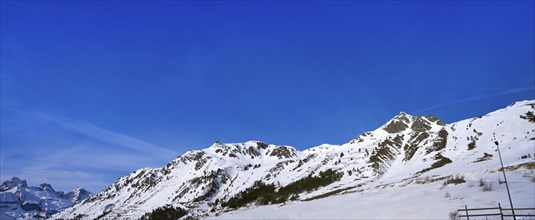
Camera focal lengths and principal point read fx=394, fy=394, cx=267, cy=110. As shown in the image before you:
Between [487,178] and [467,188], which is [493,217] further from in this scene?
[487,178]

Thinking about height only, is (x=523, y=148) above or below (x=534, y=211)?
above

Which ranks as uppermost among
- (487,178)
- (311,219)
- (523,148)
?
(523,148)

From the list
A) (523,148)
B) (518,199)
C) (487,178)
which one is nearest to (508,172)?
(487,178)

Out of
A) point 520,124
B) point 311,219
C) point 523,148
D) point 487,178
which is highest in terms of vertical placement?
point 520,124

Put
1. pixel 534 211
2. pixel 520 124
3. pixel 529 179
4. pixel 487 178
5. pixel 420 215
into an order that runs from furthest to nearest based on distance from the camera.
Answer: pixel 520 124 < pixel 487 178 < pixel 529 179 < pixel 420 215 < pixel 534 211

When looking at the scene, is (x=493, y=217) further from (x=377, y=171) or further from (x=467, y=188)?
(x=377, y=171)

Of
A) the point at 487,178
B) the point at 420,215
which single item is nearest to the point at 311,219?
the point at 420,215

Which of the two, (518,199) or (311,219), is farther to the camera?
(311,219)

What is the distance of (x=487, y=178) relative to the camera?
70750 mm

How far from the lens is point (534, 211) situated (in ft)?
140

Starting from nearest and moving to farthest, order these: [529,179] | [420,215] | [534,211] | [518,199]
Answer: [534,211], [518,199], [420,215], [529,179]

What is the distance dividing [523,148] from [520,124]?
5102 cm

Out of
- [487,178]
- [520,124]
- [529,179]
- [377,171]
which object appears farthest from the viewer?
[377,171]

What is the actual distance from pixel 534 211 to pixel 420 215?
552 inches
